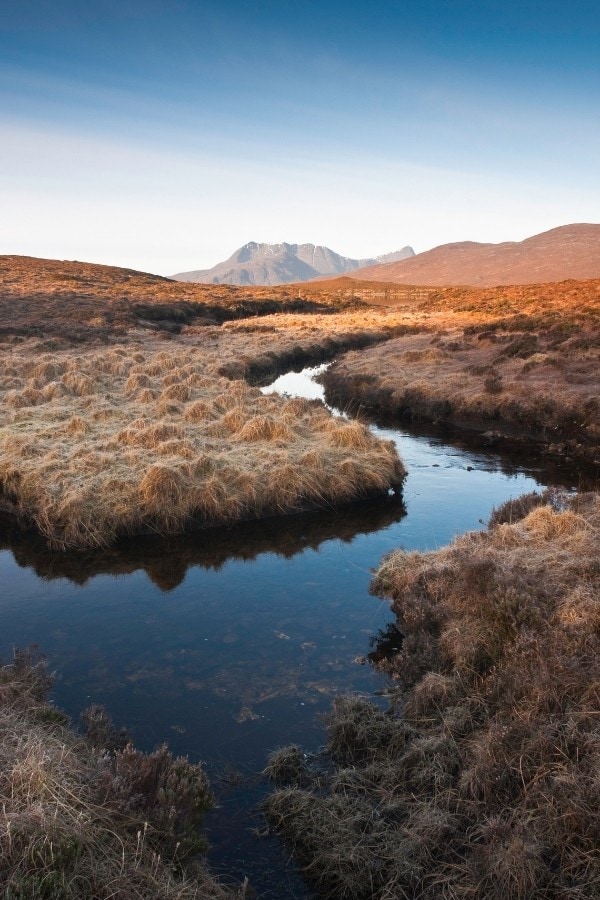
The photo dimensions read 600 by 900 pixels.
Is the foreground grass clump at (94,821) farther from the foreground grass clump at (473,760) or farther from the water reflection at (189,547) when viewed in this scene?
the water reflection at (189,547)

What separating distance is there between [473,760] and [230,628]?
4651 mm

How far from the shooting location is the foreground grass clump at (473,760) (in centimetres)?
503

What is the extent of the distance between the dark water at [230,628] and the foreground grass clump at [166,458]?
596 mm

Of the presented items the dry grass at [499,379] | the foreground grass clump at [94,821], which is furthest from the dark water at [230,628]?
the dry grass at [499,379]

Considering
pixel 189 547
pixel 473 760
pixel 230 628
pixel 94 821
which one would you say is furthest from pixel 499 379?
pixel 94 821

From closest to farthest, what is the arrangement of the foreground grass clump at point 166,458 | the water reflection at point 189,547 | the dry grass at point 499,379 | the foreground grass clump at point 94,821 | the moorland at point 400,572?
the foreground grass clump at point 94,821, the moorland at point 400,572, the water reflection at point 189,547, the foreground grass clump at point 166,458, the dry grass at point 499,379

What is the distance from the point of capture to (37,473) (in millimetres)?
14617


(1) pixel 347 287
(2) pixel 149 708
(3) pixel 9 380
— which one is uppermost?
(1) pixel 347 287

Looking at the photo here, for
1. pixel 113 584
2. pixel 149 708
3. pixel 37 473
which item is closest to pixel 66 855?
pixel 149 708

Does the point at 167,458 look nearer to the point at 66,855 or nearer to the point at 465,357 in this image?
the point at 66,855

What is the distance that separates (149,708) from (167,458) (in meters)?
8.29

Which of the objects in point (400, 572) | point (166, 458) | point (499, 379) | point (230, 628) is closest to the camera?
point (230, 628)

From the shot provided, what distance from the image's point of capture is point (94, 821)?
4.70m

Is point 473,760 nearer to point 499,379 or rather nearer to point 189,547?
point 189,547
